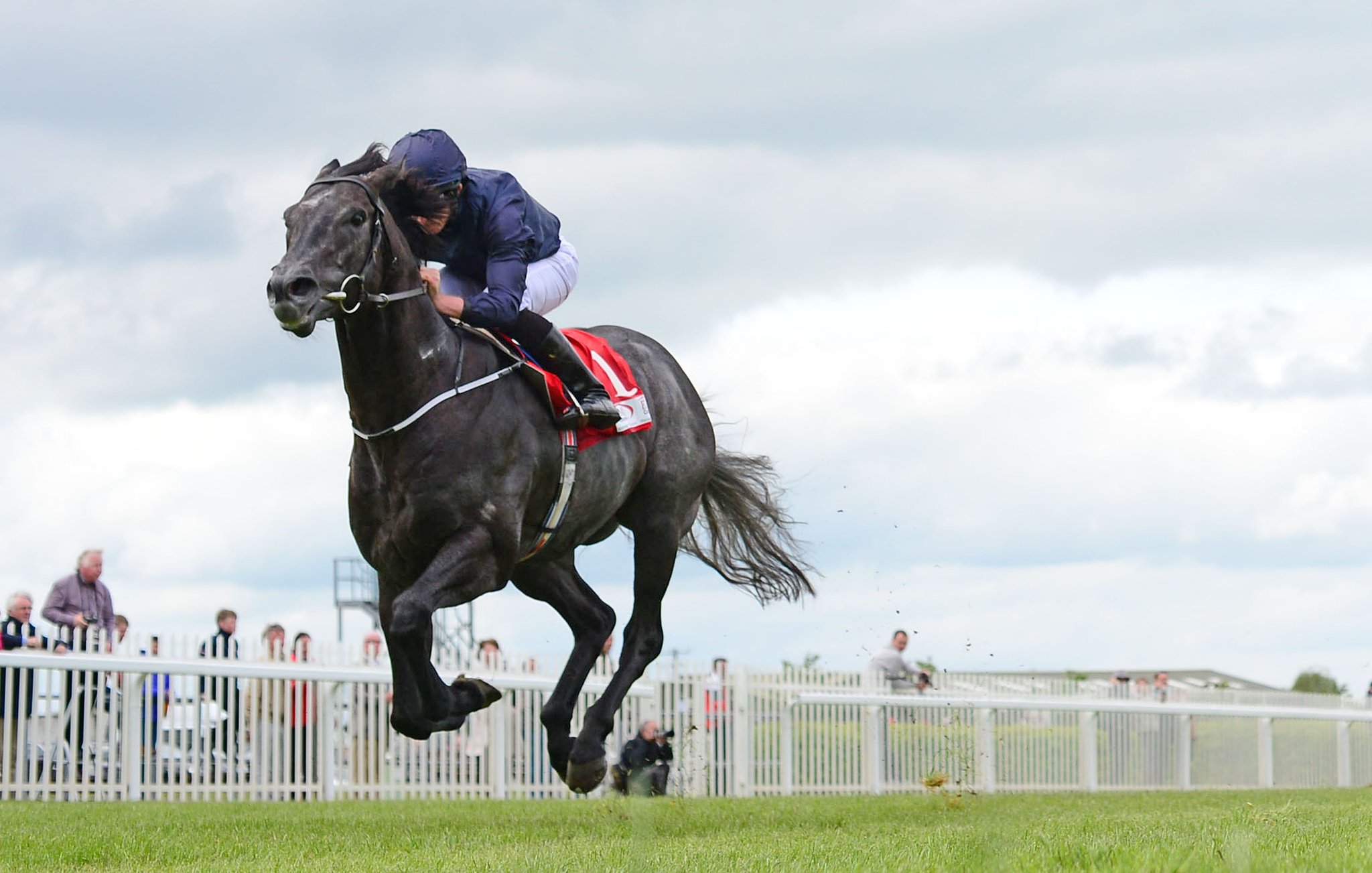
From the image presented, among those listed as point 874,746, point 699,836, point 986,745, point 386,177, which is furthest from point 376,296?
point 986,745

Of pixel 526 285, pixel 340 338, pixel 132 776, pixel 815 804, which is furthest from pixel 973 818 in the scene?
pixel 132 776

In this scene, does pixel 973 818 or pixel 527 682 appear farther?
pixel 527 682

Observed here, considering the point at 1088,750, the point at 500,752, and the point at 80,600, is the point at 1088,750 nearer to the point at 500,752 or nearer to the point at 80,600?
the point at 500,752

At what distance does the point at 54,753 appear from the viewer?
559 inches

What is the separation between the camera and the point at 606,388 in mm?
7559

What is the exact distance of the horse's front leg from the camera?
6.41 m

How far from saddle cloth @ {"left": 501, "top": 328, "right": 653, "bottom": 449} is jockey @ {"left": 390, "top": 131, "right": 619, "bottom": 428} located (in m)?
0.05

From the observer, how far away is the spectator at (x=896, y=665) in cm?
1855

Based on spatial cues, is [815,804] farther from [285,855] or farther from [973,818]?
[285,855]

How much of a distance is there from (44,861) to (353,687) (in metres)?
9.65

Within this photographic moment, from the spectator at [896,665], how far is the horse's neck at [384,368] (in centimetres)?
1246

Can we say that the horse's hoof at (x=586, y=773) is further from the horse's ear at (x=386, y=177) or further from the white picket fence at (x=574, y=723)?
the white picket fence at (x=574, y=723)

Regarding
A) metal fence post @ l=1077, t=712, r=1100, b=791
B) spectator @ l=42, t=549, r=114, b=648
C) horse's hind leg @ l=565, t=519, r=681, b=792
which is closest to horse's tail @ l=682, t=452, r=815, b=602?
horse's hind leg @ l=565, t=519, r=681, b=792

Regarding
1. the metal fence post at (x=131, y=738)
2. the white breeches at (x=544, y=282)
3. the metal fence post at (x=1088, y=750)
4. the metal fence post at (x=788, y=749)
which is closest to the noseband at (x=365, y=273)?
the white breeches at (x=544, y=282)
